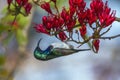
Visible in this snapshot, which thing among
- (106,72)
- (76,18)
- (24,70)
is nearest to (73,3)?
(76,18)

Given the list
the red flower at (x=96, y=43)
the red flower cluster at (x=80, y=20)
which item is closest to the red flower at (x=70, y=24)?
the red flower cluster at (x=80, y=20)

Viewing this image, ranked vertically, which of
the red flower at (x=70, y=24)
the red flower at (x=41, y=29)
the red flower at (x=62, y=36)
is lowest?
the red flower at (x=62, y=36)

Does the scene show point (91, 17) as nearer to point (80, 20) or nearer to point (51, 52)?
point (80, 20)

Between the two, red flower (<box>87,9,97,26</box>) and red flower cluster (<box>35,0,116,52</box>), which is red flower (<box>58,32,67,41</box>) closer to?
red flower cluster (<box>35,0,116,52</box>)

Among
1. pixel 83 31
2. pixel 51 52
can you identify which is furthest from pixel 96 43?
pixel 51 52

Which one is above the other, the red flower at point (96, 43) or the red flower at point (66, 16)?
the red flower at point (66, 16)

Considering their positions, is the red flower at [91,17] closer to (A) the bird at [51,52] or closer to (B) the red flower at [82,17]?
(B) the red flower at [82,17]

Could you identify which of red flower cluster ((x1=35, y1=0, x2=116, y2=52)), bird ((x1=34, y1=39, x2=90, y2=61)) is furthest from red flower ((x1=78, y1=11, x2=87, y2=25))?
bird ((x1=34, y1=39, x2=90, y2=61))

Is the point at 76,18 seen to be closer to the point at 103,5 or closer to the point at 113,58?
the point at 103,5
